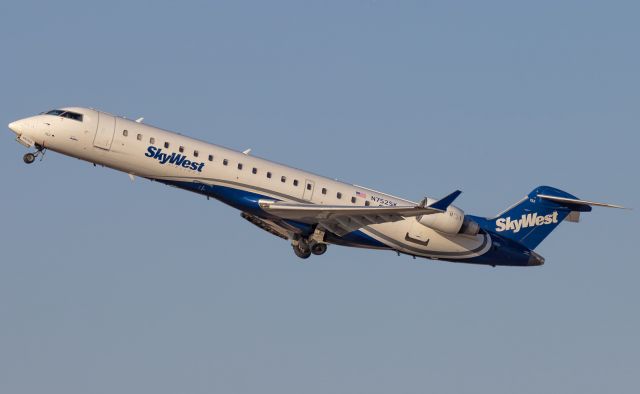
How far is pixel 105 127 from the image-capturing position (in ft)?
117

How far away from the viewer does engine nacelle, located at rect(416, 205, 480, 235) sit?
37.8 meters

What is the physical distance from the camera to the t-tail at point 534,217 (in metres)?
40.5

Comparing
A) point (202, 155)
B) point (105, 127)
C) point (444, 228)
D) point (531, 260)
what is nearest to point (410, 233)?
point (444, 228)

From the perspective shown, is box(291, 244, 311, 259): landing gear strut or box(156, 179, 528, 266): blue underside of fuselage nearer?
box(156, 179, 528, 266): blue underside of fuselage

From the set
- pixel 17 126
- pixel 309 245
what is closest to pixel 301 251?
pixel 309 245

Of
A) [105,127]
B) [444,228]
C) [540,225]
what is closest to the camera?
[105,127]

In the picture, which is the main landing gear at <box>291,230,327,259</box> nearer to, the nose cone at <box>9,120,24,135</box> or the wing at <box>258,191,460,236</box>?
the wing at <box>258,191,460,236</box>

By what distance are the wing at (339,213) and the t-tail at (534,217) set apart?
17.0ft

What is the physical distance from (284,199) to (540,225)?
9.16m

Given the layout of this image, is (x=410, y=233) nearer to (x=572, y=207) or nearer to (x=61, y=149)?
(x=572, y=207)

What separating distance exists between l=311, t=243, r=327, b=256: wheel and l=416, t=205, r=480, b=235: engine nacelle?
3076 millimetres

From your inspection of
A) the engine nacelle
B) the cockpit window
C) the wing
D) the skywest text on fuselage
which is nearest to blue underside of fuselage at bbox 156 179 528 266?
the wing

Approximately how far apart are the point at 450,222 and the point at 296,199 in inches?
190

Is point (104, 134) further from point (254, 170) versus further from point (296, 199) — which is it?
point (296, 199)
